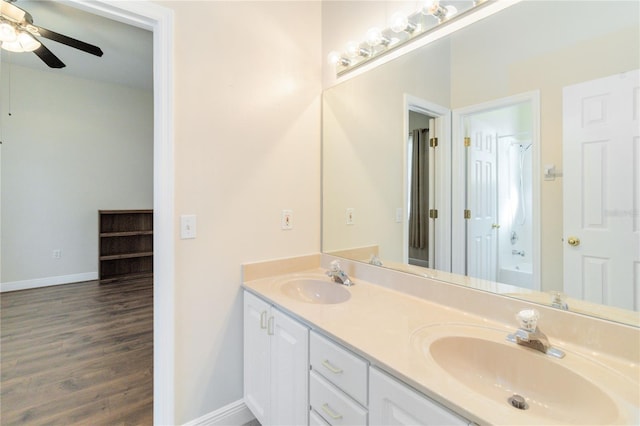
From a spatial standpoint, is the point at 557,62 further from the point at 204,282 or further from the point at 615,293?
the point at 204,282

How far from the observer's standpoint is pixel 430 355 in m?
0.86

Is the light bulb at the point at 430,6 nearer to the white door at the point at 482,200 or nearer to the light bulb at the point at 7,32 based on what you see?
the white door at the point at 482,200

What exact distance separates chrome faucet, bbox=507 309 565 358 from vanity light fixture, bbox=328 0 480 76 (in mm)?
1244

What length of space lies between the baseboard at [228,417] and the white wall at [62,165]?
12.9 ft

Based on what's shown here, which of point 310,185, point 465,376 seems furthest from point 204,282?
point 465,376

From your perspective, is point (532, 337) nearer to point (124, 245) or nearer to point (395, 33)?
point (395, 33)

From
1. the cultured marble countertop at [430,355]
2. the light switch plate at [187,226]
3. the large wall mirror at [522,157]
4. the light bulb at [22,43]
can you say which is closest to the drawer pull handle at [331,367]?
the cultured marble countertop at [430,355]

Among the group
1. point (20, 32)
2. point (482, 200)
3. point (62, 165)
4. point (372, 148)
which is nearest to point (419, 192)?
point (482, 200)

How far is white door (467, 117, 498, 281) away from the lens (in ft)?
3.96

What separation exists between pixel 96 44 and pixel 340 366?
4057 mm

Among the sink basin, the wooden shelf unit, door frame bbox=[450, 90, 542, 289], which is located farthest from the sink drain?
the wooden shelf unit

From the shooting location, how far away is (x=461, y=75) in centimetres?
130

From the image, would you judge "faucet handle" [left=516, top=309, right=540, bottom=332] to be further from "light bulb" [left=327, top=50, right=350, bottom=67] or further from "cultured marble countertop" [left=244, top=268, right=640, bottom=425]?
"light bulb" [left=327, top=50, right=350, bottom=67]

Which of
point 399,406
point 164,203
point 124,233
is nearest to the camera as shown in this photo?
point 399,406
